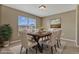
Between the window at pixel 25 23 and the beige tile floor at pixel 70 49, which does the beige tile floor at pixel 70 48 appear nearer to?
the beige tile floor at pixel 70 49

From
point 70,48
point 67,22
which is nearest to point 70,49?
point 70,48

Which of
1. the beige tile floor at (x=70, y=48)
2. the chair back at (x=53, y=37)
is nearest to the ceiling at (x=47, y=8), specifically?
the chair back at (x=53, y=37)

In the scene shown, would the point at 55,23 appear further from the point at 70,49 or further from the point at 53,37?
the point at 70,49

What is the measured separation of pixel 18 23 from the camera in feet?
5.71

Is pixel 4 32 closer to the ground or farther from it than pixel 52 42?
farther from it

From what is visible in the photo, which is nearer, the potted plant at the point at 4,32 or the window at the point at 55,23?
the potted plant at the point at 4,32

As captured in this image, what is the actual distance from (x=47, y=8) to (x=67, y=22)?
1.41ft

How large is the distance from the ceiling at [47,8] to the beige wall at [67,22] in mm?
71

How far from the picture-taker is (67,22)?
5.76 feet

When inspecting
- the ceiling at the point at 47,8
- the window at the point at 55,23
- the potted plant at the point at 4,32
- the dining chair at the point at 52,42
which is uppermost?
the ceiling at the point at 47,8

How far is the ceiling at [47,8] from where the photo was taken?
169 cm
